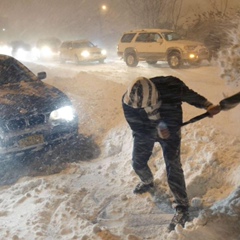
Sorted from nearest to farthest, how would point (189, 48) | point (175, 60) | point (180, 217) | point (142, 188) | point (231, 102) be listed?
point (231, 102)
point (180, 217)
point (142, 188)
point (189, 48)
point (175, 60)

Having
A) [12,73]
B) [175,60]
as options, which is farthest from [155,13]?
[12,73]

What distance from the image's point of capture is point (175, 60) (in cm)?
1329

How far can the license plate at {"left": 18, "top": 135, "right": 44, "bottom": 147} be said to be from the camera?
15.3ft

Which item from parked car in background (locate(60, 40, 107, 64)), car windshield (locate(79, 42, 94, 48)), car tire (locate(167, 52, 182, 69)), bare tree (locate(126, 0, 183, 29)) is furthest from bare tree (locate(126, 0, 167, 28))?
car tire (locate(167, 52, 182, 69))

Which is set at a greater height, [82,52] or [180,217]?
[82,52]

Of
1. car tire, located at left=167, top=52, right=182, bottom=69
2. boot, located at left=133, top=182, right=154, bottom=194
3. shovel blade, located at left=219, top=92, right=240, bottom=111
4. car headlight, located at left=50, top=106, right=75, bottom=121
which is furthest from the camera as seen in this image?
car tire, located at left=167, top=52, right=182, bottom=69

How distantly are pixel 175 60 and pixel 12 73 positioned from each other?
28.3 ft

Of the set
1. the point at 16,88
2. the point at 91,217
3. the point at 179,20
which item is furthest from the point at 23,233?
the point at 179,20

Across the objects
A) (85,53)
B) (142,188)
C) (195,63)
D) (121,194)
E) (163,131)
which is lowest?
(121,194)

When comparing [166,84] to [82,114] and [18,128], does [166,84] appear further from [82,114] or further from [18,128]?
[82,114]

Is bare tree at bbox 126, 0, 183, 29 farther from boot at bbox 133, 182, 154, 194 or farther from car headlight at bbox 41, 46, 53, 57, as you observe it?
boot at bbox 133, 182, 154, 194

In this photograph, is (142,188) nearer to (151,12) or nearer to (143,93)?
(143,93)

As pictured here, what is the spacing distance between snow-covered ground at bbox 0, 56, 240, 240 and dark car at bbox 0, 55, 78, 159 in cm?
47

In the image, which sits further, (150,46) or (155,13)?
(155,13)
